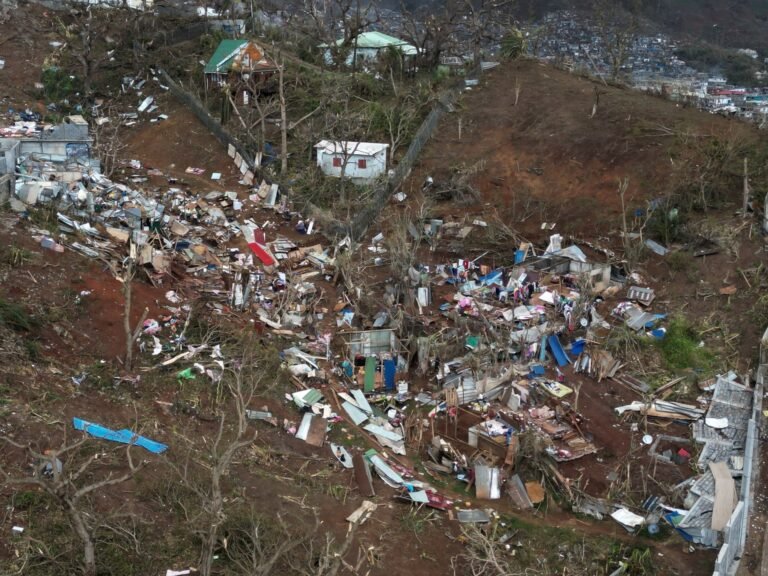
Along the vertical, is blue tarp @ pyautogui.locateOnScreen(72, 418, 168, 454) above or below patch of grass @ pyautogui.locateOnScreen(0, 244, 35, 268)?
below

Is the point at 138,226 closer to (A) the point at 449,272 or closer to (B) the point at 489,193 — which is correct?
(A) the point at 449,272

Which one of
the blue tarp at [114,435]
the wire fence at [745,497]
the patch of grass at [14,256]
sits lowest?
the blue tarp at [114,435]

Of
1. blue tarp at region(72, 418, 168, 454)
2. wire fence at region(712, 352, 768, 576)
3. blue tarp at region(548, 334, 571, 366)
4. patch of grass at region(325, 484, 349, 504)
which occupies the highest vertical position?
wire fence at region(712, 352, 768, 576)

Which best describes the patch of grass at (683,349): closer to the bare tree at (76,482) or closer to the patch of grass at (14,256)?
the bare tree at (76,482)

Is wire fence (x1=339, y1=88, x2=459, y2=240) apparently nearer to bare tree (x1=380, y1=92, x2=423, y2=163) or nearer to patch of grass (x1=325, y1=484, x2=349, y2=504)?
bare tree (x1=380, y1=92, x2=423, y2=163)

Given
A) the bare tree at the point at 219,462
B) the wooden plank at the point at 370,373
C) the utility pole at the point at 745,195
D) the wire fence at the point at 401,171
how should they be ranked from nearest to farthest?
the bare tree at the point at 219,462, the wooden plank at the point at 370,373, the utility pole at the point at 745,195, the wire fence at the point at 401,171

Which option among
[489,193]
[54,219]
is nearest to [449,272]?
[489,193]

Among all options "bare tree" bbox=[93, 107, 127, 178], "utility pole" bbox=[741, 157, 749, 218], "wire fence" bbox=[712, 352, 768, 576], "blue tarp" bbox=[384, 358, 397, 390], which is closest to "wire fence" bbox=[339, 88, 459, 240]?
"blue tarp" bbox=[384, 358, 397, 390]

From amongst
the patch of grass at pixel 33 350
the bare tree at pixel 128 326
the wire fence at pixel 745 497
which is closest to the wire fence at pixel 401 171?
the bare tree at pixel 128 326
